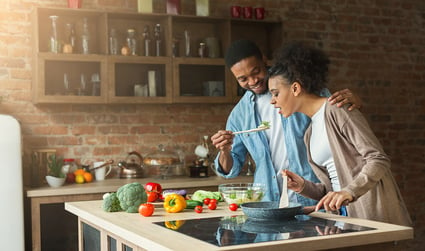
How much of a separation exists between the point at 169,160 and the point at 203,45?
3.44 ft

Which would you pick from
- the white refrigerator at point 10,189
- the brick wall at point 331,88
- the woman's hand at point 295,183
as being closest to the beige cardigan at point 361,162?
→ the woman's hand at point 295,183

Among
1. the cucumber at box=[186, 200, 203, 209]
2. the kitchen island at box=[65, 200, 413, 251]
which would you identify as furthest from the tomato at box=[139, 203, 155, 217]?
the cucumber at box=[186, 200, 203, 209]

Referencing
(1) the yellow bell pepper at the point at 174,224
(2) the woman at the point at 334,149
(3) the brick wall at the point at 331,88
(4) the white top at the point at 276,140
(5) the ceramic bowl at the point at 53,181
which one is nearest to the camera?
(1) the yellow bell pepper at the point at 174,224

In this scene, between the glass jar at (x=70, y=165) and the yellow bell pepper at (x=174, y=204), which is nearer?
the yellow bell pepper at (x=174, y=204)

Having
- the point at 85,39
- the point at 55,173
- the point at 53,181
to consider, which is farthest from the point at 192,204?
the point at 85,39

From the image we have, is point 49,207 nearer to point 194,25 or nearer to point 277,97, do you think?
point 194,25

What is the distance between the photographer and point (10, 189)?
4336 mm

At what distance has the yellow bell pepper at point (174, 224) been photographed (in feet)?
8.03

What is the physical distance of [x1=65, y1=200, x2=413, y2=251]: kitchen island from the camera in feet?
6.81

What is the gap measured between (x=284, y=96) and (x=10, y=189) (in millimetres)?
2240

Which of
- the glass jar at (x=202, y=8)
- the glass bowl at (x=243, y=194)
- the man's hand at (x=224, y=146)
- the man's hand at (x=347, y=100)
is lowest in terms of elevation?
the glass bowl at (x=243, y=194)

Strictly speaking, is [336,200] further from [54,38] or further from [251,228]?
[54,38]

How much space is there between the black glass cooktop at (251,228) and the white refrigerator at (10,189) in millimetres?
2122

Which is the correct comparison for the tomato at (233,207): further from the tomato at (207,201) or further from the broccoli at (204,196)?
the broccoli at (204,196)
